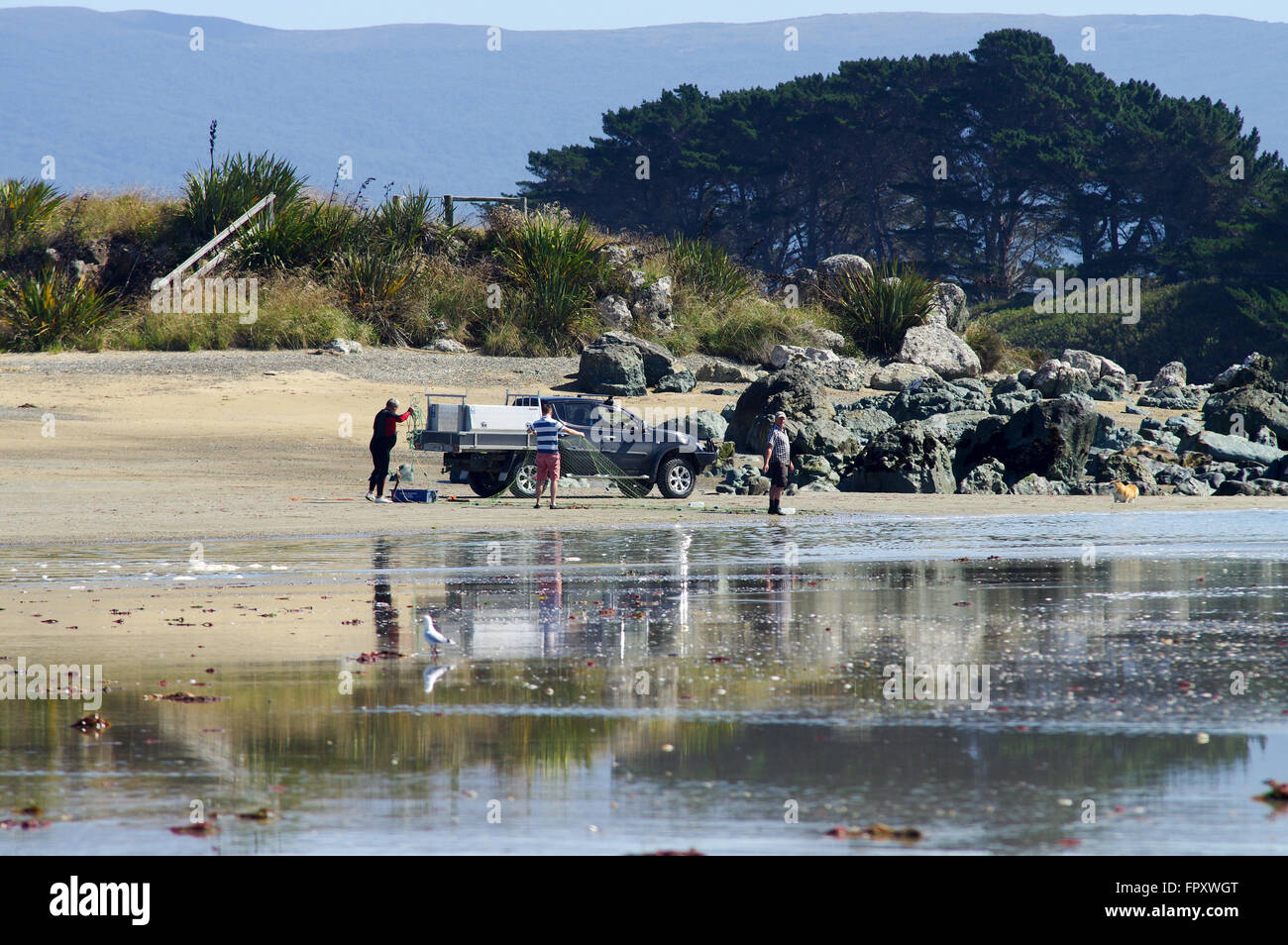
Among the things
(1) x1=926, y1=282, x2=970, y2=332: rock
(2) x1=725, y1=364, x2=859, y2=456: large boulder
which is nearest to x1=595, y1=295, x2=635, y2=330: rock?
(2) x1=725, y1=364, x2=859, y2=456: large boulder

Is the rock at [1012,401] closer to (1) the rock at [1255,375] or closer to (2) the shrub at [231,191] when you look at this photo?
(1) the rock at [1255,375]

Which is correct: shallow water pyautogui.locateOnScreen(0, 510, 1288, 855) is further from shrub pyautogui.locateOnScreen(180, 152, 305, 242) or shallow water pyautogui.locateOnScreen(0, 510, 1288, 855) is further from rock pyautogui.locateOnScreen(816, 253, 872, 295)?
rock pyautogui.locateOnScreen(816, 253, 872, 295)

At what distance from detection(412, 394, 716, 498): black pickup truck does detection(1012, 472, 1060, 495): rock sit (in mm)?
5725

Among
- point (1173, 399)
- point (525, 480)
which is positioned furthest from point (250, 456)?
point (1173, 399)

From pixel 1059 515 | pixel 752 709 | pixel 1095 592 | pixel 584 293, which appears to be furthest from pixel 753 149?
pixel 752 709

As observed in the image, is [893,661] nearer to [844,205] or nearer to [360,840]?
[360,840]

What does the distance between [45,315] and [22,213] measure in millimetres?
4688

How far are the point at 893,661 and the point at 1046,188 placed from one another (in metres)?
69.4

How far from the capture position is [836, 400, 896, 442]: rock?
29.8 metres

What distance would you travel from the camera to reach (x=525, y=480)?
22672 mm

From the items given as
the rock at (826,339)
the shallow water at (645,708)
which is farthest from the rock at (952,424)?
the shallow water at (645,708)

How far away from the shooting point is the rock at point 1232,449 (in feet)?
97.2

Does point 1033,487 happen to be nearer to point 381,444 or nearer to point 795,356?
point 795,356

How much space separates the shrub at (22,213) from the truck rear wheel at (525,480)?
1958 centimetres
